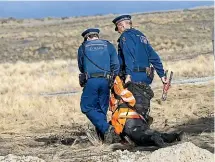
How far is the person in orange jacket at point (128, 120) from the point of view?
323 inches

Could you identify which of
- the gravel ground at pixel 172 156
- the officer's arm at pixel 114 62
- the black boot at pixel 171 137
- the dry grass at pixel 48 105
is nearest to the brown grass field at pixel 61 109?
the dry grass at pixel 48 105

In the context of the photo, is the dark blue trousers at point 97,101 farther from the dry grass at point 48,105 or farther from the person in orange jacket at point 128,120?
the dry grass at point 48,105

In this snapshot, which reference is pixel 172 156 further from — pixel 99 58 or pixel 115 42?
pixel 115 42

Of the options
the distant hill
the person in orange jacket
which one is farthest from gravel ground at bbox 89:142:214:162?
the distant hill

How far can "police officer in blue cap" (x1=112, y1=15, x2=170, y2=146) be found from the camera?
8516 millimetres

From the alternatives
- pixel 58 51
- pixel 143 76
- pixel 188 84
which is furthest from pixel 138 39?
pixel 58 51

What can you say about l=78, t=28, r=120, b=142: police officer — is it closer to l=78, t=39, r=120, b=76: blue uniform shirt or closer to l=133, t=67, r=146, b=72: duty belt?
l=78, t=39, r=120, b=76: blue uniform shirt

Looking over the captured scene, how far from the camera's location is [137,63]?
337 inches

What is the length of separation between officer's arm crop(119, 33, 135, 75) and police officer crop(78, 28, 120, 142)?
7.6 inches

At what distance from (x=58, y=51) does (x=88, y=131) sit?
110 ft

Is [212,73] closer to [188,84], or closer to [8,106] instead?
[188,84]

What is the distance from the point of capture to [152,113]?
12180 mm

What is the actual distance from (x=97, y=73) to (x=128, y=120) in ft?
2.72

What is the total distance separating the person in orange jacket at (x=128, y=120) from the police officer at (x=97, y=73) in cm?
14
